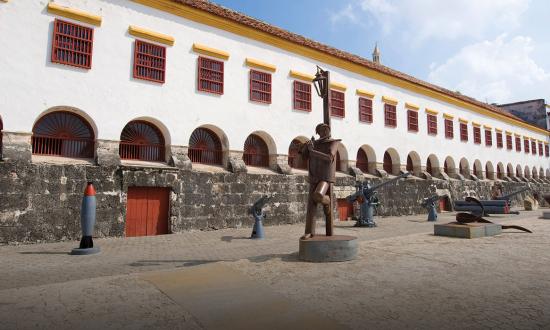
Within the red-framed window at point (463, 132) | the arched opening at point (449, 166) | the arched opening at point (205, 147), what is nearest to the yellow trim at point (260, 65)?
the arched opening at point (205, 147)

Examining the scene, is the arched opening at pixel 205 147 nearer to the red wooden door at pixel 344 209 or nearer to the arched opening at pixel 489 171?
the red wooden door at pixel 344 209

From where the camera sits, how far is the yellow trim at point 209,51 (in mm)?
11586

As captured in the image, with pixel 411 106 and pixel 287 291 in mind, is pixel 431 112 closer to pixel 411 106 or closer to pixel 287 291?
pixel 411 106

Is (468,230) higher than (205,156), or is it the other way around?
(205,156)

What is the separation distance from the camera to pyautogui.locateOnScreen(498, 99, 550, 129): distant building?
35281mm

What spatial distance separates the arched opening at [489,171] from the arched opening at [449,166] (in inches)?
205

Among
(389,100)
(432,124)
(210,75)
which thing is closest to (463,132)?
(432,124)

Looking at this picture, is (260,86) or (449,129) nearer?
(260,86)

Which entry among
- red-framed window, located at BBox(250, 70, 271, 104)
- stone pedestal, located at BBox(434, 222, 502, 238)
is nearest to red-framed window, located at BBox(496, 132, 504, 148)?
stone pedestal, located at BBox(434, 222, 502, 238)

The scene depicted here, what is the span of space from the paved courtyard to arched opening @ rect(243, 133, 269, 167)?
6706mm

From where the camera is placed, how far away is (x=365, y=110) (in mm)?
16547

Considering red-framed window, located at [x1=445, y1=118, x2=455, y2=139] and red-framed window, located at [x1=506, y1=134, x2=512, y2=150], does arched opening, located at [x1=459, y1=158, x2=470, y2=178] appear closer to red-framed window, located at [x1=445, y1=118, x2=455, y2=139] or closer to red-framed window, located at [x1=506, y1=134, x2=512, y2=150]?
red-framed window, located at [x1=445, y1=118, x2=455, y2=139]

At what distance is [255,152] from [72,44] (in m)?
6.66

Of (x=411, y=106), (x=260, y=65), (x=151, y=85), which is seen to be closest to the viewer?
(x=151, y=85)
